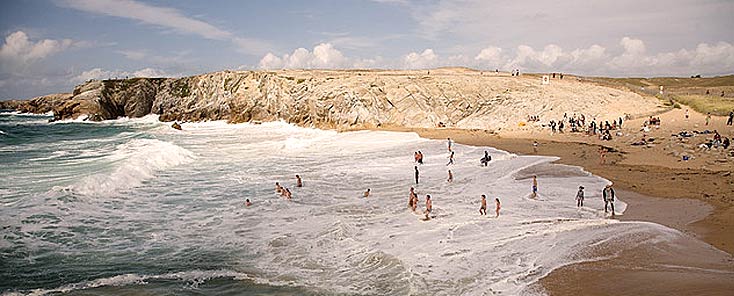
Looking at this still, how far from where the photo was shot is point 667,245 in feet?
40.3

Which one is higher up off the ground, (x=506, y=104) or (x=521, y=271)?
(x=506, y=104)

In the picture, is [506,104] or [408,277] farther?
[506,104]

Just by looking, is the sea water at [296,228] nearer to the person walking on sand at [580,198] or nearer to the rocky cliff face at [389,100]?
the person walking on sand at [580,198]

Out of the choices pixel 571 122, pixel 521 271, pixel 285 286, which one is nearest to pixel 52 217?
pixel 285 286

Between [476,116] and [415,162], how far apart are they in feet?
74.6

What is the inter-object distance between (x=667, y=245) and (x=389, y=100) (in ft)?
134

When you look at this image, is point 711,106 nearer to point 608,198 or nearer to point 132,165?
point 608,198

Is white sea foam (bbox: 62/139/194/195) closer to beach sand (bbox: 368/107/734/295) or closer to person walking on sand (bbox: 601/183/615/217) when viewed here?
beach sand (bbox: 368/107/734/295)

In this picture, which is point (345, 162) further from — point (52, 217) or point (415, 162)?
point (52, 217)

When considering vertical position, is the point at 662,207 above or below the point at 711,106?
below

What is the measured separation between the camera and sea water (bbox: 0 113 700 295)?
11680 millimetres

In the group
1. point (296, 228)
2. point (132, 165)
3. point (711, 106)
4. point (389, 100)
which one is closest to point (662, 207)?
point (296, 228)

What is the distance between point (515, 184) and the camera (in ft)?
69.2

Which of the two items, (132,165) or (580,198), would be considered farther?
(132,165)
